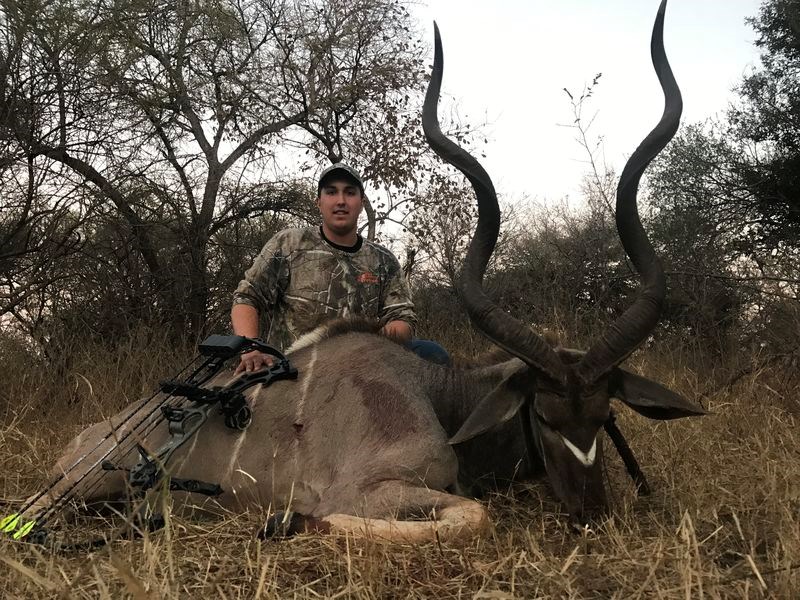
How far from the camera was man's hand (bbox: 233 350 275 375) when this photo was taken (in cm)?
333

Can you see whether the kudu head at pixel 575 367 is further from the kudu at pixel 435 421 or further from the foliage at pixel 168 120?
the foliage at pixel 168 120

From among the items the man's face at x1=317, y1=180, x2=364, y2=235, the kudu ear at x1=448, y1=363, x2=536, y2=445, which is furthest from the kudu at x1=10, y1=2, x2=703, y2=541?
the man's face at x1=317, y1=180, x2=364, y2=235

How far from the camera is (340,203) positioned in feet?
13.5

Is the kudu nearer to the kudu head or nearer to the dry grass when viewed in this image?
the kudu head

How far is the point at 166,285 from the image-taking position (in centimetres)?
692

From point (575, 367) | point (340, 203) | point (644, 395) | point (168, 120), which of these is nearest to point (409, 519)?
point (575, 367)

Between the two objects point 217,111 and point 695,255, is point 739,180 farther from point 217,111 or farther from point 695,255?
point 217,111

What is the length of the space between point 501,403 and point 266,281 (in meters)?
1.83

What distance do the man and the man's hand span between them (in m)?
0.66

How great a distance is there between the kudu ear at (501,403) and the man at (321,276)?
1269mm

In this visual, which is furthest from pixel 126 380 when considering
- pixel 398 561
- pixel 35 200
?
pixel 398 561

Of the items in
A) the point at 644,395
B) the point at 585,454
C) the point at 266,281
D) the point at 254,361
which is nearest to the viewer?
the point at 585,454

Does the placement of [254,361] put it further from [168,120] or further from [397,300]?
[168,120]

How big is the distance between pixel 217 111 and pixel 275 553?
26.2 ft
